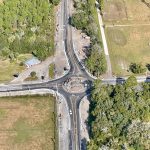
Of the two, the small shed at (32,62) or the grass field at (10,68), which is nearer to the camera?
the grass field at (10,68)

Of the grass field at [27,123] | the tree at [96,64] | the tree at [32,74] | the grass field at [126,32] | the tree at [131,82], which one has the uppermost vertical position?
the grass field at [126,32]

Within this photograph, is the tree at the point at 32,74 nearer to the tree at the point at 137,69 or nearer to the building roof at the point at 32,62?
the building roof at the point at 32,62

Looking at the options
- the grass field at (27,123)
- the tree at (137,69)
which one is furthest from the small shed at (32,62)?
the tree at (137,69)

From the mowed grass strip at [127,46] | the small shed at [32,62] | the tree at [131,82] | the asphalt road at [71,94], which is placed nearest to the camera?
the asphalt road at [71,94]

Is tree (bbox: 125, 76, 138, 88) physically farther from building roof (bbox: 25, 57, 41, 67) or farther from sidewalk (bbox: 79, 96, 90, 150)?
building roof (bbox: 25, 57, 41, 67)

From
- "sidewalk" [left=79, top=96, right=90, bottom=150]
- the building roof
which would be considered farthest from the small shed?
"sidewalk" [left=79, top=96, right=90, bottom=150]
